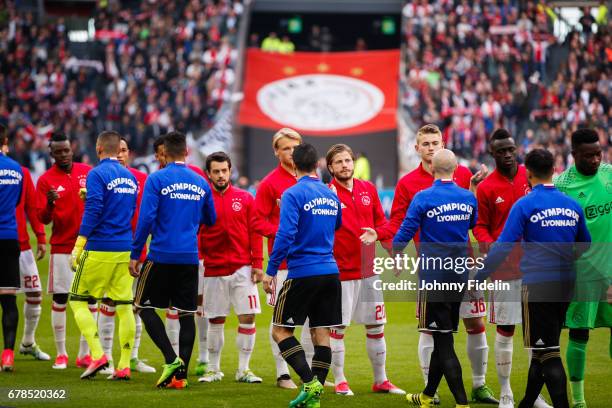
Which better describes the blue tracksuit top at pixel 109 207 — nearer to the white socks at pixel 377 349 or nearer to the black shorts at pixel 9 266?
the black shorts at pixel 9 266

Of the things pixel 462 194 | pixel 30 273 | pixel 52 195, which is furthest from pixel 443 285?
pixel 30 273

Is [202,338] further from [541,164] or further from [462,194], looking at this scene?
[541,164]

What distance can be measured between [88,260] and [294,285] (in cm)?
267

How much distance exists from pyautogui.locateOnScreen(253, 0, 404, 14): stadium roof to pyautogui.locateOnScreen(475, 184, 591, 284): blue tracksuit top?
3290 centimetres

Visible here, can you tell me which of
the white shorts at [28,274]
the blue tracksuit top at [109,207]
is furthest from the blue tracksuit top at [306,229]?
the white shorts at [28,274]

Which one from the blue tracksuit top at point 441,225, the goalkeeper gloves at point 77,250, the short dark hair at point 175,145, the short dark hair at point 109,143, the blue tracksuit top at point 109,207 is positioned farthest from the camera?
the short dark hair at point 109,143

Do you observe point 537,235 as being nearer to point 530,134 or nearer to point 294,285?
point 294,285

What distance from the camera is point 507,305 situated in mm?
8891

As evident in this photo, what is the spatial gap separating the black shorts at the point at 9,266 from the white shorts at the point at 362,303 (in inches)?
144

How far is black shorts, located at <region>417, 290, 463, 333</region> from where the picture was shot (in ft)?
27.0

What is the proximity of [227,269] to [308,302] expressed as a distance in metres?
2.09

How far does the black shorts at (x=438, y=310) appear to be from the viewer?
27.0 ft

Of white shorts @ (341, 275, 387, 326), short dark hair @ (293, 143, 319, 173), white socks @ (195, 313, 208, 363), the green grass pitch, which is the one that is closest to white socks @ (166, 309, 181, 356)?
white socks @ (195, 313, 208, 363)

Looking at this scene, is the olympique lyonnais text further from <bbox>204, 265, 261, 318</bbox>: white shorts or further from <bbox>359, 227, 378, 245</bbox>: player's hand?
<bbox>204, 265, 261, 318</bbox>: white shorts
